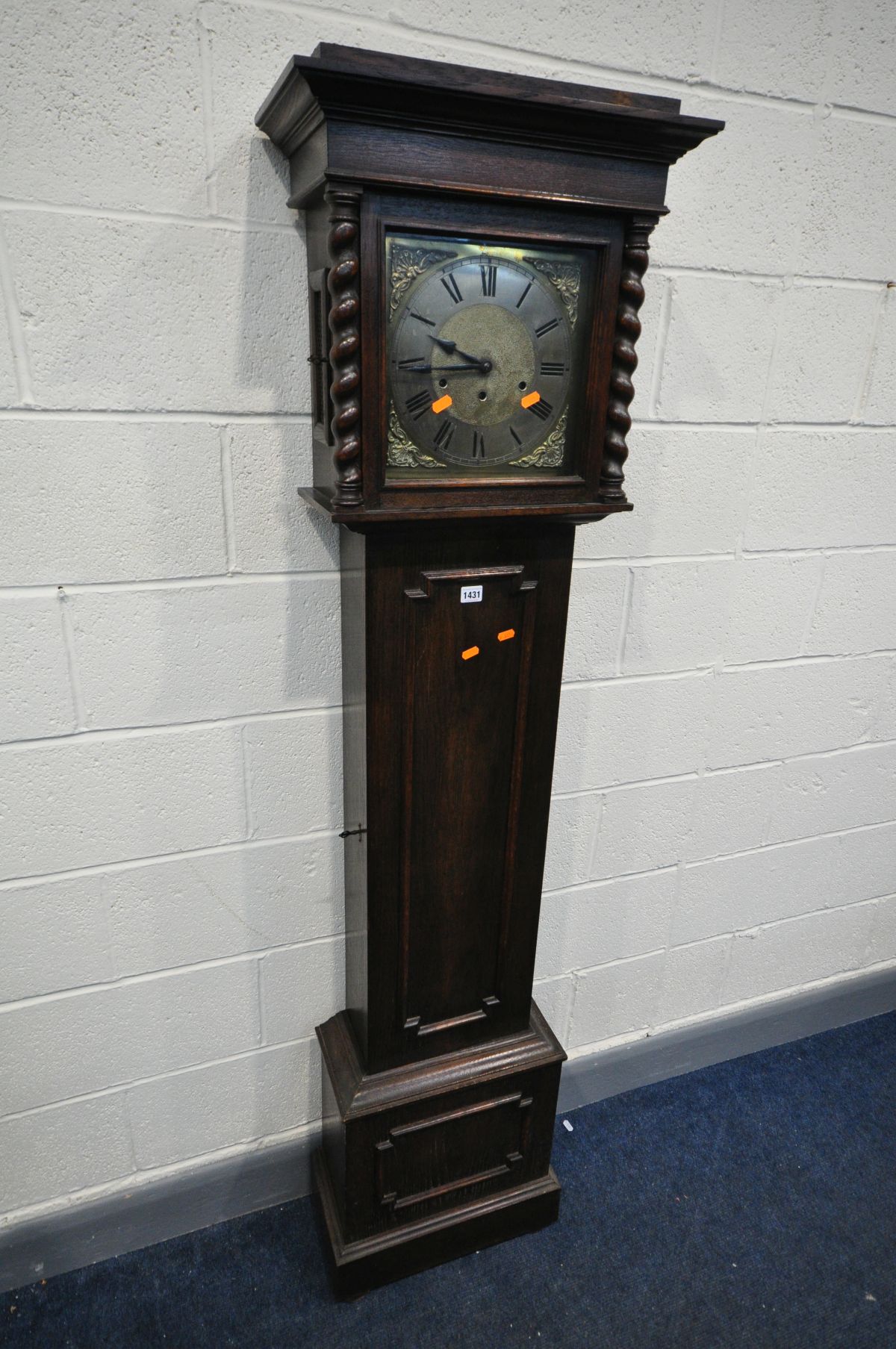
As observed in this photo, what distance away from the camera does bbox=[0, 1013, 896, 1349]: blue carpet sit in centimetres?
134

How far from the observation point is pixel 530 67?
3.42ft

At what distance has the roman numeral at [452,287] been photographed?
884 millimetres

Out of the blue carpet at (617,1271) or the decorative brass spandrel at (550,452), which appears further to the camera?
the blue carpet at (617,1271)

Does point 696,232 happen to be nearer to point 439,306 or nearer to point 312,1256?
point 439,306

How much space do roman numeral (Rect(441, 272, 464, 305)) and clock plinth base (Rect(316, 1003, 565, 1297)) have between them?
A: 3.61 ft

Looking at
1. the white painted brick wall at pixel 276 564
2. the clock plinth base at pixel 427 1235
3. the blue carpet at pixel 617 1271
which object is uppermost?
the white painted brick wall at pixel 276 564

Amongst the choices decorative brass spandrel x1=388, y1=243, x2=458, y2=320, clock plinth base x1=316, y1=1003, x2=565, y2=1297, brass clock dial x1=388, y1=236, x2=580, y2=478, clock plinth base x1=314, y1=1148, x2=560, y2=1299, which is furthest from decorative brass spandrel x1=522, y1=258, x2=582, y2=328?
clock plinth base x1=314, y1=1148, x2=560, y2=1299

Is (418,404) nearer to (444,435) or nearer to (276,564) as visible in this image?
(444,435)

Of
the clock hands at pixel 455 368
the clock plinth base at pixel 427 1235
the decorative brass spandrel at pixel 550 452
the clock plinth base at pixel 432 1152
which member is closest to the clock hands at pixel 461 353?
the clock hands at pixel 455 368

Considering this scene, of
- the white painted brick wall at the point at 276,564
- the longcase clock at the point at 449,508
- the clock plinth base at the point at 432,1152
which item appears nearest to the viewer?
the longcase clock at the point at 449,508

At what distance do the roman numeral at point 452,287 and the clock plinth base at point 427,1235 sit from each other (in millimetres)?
1397

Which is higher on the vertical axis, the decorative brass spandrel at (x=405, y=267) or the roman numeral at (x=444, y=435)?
the decorative brass spandrel at (x=405, y=267)

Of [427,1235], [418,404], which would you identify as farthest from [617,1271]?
[418,404]

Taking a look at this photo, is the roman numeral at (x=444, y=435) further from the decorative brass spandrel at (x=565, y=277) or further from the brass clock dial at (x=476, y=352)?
the decorative brass spandrel at (x=565, y=277)
